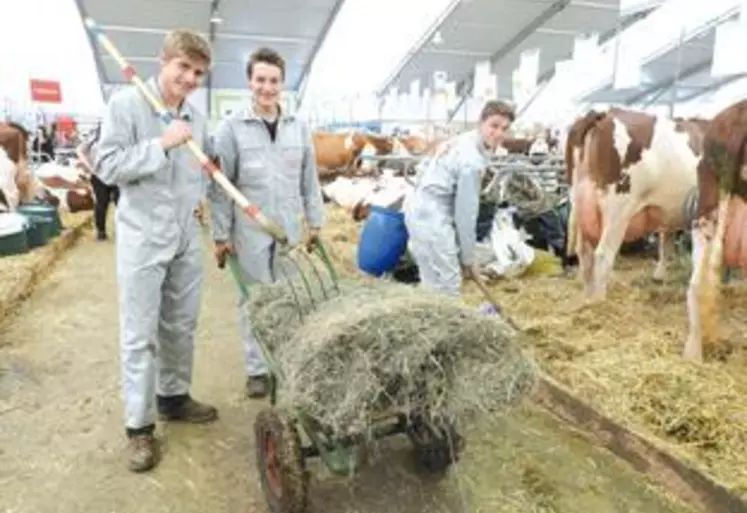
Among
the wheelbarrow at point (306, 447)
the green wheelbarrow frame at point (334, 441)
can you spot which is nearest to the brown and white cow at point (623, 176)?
the wheelbarrow at point (306, 447)

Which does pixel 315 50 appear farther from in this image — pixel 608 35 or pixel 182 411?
pixel 182 411

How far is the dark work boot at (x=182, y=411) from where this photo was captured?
326cm

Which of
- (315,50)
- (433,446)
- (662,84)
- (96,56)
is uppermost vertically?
(315,50)

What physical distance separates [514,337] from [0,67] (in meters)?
13.4

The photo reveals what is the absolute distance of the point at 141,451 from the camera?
2.85 m

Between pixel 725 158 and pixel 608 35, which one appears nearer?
pixel 725 158

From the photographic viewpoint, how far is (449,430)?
2307 mm

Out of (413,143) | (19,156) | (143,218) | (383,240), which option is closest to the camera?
(143,218)

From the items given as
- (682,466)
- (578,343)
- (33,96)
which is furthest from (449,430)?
(33,96)

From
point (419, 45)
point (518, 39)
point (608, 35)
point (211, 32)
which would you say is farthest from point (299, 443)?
point (608, 35)

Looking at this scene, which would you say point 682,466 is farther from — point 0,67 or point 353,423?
point 0,67

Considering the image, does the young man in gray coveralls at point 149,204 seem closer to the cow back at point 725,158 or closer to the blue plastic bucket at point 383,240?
the blue plastic bucket at point 383,240

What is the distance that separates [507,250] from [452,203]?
7.58 feet

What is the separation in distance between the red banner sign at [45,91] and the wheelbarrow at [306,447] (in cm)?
1238
